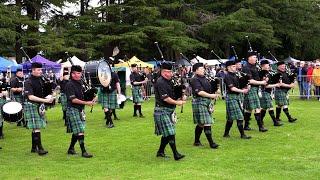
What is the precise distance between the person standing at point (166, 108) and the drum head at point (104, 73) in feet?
11.7

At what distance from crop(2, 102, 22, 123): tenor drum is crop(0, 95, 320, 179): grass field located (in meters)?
0.56

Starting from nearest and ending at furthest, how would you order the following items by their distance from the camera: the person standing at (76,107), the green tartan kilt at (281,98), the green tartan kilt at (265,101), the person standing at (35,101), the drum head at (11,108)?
the person standing at (76,107)
the person standing at (35,101)
the drum head at (11,108)
the green tartan kilt at (265,101)
the green tartan kilt at (281,98)

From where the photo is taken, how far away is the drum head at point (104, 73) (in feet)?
37.2

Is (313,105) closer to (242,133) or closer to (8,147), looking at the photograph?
(242,133)

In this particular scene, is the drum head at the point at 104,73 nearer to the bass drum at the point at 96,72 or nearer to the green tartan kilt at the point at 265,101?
the bass drum at the point at 96,72

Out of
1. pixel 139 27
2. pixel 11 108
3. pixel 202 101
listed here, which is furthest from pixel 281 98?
pixel 139 27

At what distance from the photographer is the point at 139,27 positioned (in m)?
30.0

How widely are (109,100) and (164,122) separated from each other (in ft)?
15.9

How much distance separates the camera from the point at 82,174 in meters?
7.09

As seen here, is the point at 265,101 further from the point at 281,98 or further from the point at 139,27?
the point at 139,27

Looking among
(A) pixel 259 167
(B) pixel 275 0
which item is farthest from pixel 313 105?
(B) pixel 275 0

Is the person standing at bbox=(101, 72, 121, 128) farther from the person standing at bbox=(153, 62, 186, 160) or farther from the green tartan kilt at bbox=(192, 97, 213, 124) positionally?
the person standing at bbox=(153, 62, 186, 160)

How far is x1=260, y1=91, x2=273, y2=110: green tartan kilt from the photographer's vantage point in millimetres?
11109

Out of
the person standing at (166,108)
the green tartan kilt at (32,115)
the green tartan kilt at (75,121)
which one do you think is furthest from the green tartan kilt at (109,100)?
the person standing at (166,108)
